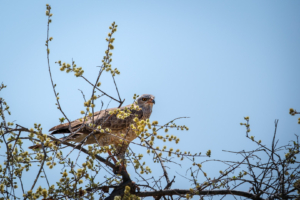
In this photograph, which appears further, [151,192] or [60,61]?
[151,192]

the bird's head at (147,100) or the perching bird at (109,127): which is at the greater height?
the bird's head at (147,100)

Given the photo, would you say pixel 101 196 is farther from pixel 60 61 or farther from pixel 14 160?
pixel 60 61

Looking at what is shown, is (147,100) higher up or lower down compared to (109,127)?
higher up

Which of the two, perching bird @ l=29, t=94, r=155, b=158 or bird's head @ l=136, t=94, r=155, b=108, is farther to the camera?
bird's head @ l=136, t=94, r=155, b=108

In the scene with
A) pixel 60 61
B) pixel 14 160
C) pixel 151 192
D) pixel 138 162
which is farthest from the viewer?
pixel 151 192

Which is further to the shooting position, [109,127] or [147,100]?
[147,100]

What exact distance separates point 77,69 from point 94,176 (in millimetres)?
1560

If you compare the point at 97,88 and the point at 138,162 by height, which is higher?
the point at 97,88

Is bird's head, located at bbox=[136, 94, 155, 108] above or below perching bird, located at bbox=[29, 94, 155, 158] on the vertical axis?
above

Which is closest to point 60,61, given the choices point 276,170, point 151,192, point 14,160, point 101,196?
point 14,160

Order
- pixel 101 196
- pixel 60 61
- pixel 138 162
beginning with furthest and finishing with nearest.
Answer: pixel 101 196 → pixel 138 162 → pixel 60 61

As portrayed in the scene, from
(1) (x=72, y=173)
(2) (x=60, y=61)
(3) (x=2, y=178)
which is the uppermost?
(2) (x=60, y=61)

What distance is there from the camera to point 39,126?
2.74 meters

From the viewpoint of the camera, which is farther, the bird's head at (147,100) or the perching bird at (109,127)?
the bird's head at (147,100)
